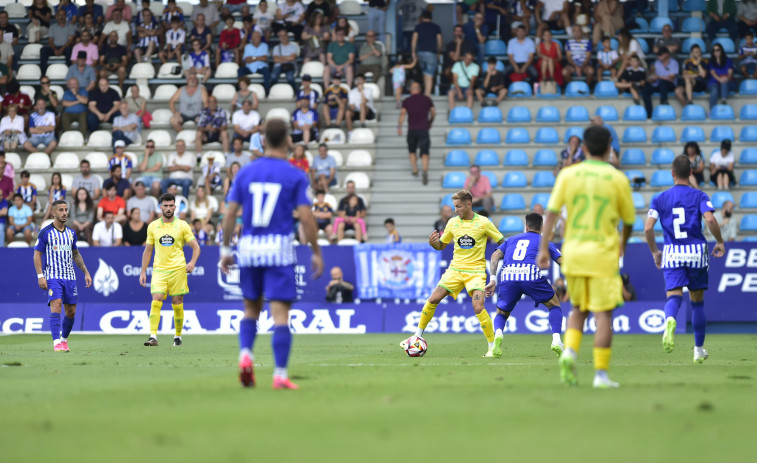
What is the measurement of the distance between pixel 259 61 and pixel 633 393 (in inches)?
889

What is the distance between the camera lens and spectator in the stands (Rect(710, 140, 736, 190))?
25.2m

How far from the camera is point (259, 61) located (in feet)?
94.4

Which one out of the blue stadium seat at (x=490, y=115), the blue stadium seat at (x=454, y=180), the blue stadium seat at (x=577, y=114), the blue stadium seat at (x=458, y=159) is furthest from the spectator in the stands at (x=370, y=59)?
the blue stadium seat at (x=577, y=114)

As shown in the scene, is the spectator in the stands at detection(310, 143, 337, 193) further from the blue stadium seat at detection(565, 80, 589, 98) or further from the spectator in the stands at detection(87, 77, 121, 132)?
the blue stadium seat at detection(565, 80, 589, 98)

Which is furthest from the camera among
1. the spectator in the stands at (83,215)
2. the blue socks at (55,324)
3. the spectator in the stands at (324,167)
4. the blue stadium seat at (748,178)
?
the blue stadium seat at (748,178)

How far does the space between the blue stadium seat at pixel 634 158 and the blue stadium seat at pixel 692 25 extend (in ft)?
18.3

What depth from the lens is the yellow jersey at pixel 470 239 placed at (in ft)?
46.6

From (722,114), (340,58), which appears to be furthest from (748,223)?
(340,58)

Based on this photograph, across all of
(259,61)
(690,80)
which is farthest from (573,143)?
(259,61)

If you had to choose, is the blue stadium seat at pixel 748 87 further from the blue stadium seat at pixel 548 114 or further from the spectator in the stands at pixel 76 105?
the spectator in the stands at pixel 76 105

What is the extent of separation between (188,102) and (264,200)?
20.5m

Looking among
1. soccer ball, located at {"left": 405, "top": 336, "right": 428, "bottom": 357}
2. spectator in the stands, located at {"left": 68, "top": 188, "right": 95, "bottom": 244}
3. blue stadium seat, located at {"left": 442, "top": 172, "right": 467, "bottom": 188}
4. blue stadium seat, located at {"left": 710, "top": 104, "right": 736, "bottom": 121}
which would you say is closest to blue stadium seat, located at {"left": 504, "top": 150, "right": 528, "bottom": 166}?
blue stadium seat, located at {"left": 442, "top": 172, "right": 467, "bottom": 188}

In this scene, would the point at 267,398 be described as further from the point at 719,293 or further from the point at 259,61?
the point at 259,61

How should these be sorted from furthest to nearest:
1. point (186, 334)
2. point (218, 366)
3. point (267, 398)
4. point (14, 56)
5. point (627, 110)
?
point (14, 56) → point (627, 110) → point (186, 334) → point (218, 366) → point (267, 398)
